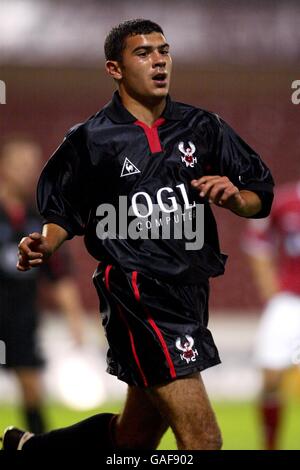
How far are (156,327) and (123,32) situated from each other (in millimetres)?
1065

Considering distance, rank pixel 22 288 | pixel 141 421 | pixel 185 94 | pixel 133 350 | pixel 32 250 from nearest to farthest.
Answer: pixel 32 250
pixel 133 350
pixel 141 421
pixel 22 288
pixel 185 94

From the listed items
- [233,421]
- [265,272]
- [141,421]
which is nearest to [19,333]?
[265,272]

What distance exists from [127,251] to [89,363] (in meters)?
5.25

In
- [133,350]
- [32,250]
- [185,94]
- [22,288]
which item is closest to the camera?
[32,250]

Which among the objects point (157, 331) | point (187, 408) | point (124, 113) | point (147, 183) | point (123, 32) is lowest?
point (187, 408)

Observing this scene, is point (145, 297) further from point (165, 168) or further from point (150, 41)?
point (150, 41)

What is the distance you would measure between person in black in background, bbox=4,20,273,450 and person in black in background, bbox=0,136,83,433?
281cm

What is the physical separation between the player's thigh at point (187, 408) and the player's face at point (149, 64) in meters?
1.02

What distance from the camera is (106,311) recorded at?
4113 millimetres

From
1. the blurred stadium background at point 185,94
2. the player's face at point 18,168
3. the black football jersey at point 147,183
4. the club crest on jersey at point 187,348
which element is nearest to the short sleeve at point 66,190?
the black football jersey at point 147,183

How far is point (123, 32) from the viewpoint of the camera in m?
4.15

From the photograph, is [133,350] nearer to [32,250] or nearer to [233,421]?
[32,250]

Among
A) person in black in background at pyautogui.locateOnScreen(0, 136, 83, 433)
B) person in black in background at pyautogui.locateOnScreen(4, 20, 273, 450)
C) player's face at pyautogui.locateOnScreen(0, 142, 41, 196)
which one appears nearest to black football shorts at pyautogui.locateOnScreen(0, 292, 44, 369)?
person in black in background at pyautogui.locateOnScreen(0, 136, 83, 433)
